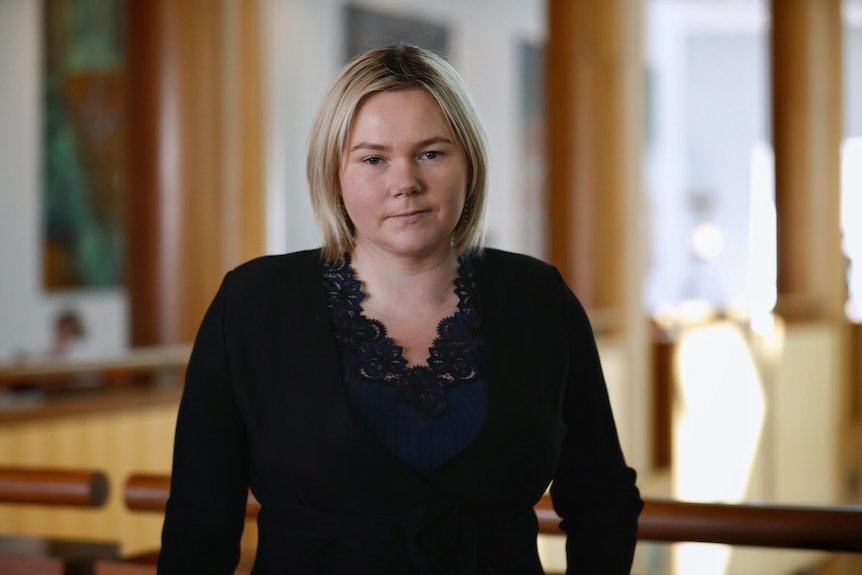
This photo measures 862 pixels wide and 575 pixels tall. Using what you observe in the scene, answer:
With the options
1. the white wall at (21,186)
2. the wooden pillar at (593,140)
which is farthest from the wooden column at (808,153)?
the white wall at (21,186)

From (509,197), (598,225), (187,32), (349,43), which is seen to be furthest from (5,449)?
(509,197)

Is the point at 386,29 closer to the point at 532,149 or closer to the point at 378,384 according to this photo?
the point at 532,149

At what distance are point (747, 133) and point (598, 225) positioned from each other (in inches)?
419

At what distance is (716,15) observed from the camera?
18.1 meters

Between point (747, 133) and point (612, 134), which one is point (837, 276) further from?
point (747, 133)

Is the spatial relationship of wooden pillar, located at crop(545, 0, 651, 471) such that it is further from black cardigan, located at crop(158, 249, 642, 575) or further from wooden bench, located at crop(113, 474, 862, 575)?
black cardigan, located at crop(158, 249, 642, 575)

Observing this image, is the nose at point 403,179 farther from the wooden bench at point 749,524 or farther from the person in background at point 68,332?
the person in background at point 68,332

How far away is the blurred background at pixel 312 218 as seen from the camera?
238 inches

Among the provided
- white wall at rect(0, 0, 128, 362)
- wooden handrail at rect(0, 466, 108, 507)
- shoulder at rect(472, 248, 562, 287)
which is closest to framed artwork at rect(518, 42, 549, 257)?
white wall at rect(0, 0, 128, 362)

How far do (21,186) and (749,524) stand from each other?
8.43 metres

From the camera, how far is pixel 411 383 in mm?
1798

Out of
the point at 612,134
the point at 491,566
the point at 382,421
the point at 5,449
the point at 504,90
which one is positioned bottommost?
the point at 5,449

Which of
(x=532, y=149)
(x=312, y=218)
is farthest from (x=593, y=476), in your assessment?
(x=532, y=149)

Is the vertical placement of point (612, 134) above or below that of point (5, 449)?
above
